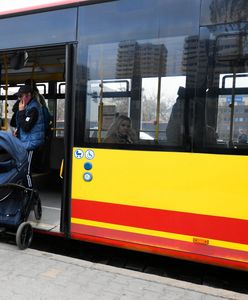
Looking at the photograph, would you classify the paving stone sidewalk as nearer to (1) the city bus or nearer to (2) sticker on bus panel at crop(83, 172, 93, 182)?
(1) the city bus

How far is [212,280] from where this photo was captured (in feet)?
12.9

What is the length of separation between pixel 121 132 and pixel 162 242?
46.1 inches

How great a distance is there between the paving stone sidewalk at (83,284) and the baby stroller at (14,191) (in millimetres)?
498

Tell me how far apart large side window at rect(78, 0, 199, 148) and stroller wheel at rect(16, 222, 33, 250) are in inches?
46.9

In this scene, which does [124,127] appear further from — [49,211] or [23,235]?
[49,211]

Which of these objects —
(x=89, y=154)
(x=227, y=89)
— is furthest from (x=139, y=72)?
(x=89, y=154)

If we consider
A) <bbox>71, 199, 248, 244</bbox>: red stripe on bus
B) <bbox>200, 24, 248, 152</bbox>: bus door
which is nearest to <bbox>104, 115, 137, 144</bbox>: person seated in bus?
<bbox>71, 199, 248, 244</bbox>: red stripe on bus

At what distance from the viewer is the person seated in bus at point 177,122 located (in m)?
3.50

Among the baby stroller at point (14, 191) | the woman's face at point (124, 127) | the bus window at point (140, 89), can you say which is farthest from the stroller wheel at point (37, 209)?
the woman's face at point (124, 127)

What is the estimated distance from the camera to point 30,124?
4742mm

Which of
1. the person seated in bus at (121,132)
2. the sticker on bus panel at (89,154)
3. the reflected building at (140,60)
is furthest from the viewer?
the sticker on bus panel at (89,154)

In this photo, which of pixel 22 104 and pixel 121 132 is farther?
pixel 22 104

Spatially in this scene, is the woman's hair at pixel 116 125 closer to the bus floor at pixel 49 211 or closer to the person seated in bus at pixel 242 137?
the person seated in bus at pixel 242 137

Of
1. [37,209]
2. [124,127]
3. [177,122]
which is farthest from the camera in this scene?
[37,209]
